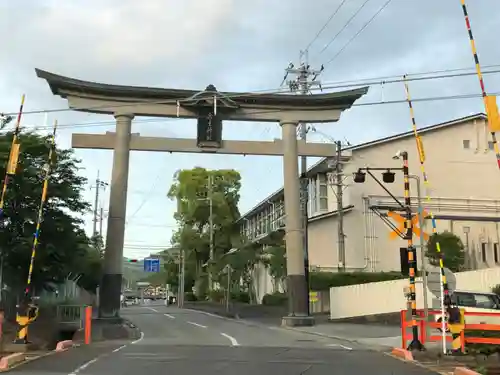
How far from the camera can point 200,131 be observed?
26.6 metres

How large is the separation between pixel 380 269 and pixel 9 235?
25.6 meters

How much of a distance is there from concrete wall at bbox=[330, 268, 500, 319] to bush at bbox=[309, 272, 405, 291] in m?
1.38

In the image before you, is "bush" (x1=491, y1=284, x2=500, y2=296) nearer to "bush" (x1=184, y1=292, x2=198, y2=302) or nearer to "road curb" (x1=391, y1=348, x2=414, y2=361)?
"road curb" (x1=391, y1=348, x2=414, y2=361)

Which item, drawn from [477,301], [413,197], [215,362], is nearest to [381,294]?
[477,301]

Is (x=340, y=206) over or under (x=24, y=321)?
over

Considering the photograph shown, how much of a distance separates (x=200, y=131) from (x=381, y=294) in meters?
13.7

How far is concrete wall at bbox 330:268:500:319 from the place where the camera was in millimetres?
27844

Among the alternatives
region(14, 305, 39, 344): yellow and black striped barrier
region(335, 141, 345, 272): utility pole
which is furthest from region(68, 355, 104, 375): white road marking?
region(335, 141, 345, 272): utility pole

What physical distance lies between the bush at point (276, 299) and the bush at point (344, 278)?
5.60m

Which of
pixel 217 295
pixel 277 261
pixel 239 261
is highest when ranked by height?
pixel 239 261

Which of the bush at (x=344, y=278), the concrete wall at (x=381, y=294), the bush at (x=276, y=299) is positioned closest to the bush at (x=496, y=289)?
the concrete wall at (x=381, y=294)

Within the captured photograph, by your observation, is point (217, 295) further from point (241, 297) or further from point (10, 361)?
point (10, 361)

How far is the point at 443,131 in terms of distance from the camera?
4344 centimetres

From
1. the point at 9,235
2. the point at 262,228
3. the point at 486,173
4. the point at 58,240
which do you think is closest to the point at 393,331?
the point at 58,240
